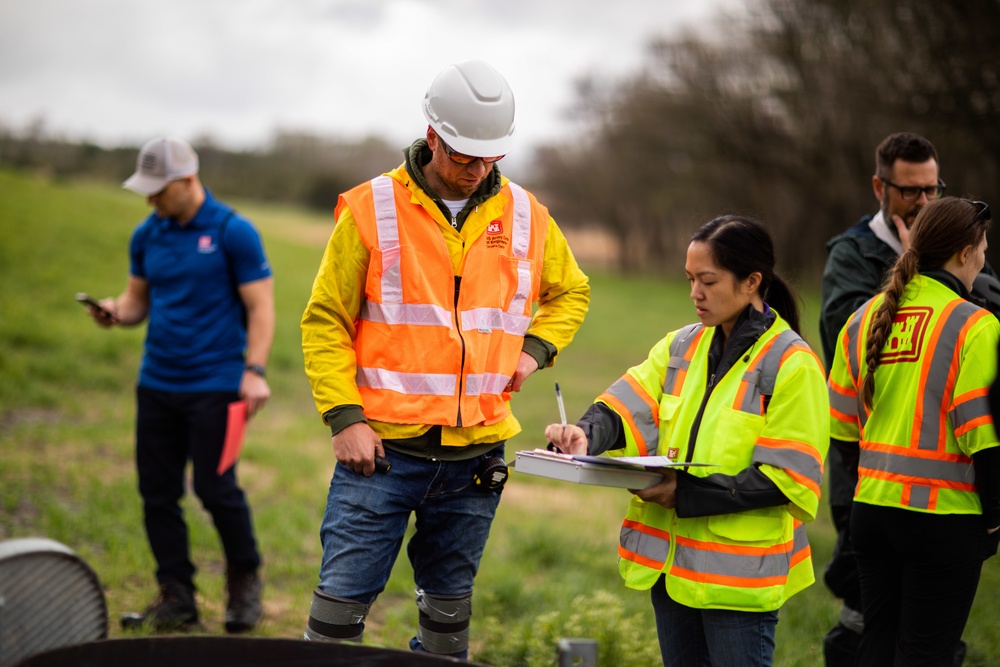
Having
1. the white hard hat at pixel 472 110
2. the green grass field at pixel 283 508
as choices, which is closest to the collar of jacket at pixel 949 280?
the green grass field at pixel 283 508

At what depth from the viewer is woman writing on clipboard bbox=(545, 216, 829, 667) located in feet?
9.46

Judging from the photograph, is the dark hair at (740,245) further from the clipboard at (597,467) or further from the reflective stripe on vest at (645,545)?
the reflective stripe on vest at (645,545)

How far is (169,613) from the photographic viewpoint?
5.07 m

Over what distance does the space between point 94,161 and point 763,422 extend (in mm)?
40879

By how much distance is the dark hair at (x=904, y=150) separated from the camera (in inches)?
167

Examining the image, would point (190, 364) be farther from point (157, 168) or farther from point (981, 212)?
point (981, 212)

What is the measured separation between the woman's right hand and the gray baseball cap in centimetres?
292

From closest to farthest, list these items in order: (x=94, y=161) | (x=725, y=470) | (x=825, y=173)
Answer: (x=725, y=470)
(x=825, y=173)
(x=94, y=161)

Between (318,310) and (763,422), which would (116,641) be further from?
(763,422)

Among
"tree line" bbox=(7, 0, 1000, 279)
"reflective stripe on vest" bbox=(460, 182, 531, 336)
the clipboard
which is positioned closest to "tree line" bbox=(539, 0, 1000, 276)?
"tree line" bbox=(7, 0, 1000, 279)

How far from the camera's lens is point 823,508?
849cm

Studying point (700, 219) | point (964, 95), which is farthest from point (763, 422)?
point (964, 95)

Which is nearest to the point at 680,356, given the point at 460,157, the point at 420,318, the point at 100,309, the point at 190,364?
the point at 420,318

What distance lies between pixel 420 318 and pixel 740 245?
1.05 meters
